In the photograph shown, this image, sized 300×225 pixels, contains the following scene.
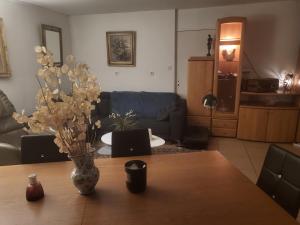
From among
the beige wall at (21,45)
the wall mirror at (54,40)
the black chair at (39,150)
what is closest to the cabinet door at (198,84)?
the wall mirror at (54,40)

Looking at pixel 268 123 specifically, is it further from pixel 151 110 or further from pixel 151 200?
pixel 151 200

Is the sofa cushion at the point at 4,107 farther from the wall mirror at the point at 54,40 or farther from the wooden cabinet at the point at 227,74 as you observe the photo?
the wooden cabinet at the point at 227,74

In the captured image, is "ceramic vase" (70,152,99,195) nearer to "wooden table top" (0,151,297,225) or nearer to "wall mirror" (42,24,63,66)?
"wooden table top" (0,151,297,225)

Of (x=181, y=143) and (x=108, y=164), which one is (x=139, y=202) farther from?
(x=181, y=143)

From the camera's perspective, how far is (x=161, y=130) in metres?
3.99

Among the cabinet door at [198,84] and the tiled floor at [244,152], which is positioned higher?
the cabinet door at [198,84]

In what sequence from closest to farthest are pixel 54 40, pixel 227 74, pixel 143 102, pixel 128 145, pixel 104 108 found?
pixel 128 145, pixel 227 74, pixel 54 40, pixel 143 102, pixel 104 108

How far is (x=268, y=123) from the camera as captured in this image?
395 centimetres

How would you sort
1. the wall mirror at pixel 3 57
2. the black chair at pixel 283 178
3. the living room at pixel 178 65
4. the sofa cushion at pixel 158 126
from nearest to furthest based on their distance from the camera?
the black chair at pixel 283 178, the wall mirror at pixel 3 57, the living room at pixel 178 65, the sofa cushion at pixel 158 126

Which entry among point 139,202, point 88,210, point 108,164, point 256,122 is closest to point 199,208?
point 139,202

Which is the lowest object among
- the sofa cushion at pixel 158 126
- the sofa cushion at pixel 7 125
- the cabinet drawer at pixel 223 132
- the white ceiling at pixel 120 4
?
the cabinet drawer at pixel 223 132

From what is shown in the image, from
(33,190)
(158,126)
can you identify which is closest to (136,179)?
(33,190)

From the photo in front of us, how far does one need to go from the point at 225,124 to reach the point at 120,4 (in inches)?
112

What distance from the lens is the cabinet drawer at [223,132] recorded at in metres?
4.25
